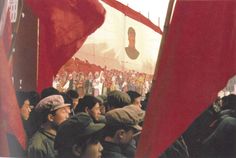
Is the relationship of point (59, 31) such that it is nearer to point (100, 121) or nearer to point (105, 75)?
point (105, 75)

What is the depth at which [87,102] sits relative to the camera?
4.14m

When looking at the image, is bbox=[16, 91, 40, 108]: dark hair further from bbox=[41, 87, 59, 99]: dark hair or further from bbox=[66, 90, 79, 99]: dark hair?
bbox=[66, 90, 79, 99]: dark hair

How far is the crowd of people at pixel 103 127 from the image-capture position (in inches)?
150

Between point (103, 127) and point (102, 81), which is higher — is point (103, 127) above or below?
below

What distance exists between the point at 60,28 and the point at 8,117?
2.78 feet

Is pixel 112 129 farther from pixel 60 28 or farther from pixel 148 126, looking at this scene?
pixel 60 28

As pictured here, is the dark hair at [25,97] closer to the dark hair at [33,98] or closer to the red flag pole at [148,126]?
the dark hair at [33,98]

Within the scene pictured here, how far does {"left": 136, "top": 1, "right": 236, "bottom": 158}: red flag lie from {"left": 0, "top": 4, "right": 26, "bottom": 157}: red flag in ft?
3.33

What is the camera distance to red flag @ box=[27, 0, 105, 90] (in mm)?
4191

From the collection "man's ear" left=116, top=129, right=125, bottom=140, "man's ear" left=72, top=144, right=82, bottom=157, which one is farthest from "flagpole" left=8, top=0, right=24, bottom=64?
"man's ear" left=116, top=129, right=125, bottom=140

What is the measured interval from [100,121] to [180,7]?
107 centimetres

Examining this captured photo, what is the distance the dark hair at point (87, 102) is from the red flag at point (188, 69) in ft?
1.48

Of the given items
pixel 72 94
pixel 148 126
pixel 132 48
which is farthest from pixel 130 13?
pixel 148 126

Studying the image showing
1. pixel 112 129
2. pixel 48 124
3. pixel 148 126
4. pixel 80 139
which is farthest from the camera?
pixel 48 124
